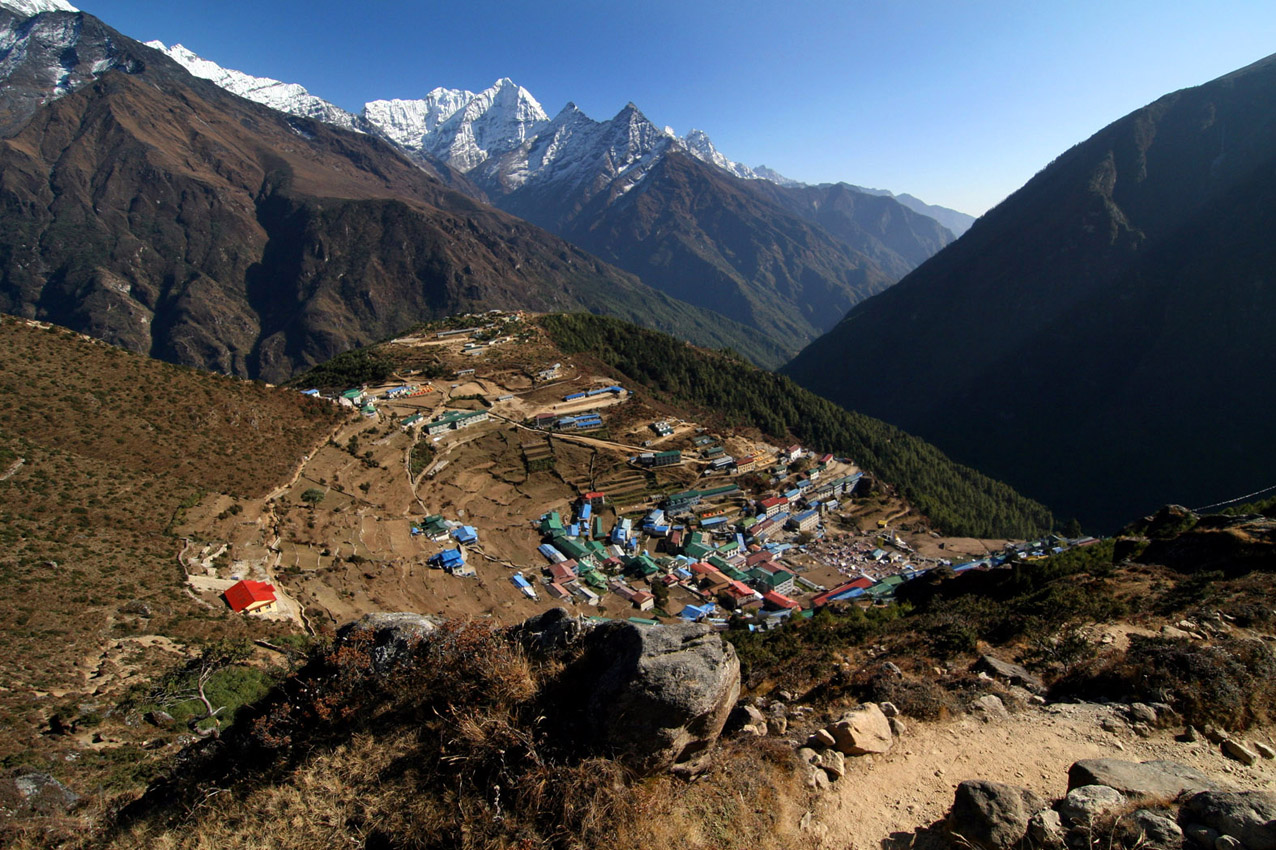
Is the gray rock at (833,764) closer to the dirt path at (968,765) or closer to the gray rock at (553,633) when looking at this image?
the dirt path at (968,765)

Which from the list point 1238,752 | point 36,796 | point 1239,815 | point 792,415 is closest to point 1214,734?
point 1238,752

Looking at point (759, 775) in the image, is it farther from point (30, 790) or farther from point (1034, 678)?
point (30, 790)

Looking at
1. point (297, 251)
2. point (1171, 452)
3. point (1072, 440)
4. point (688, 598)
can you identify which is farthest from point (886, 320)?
point (297, 251)

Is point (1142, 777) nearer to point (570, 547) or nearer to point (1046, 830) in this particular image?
point (1046, 830)

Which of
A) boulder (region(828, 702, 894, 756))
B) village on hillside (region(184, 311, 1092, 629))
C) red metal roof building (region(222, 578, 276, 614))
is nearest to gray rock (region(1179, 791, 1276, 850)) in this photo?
boulder (region(828, 702, 894, 756))

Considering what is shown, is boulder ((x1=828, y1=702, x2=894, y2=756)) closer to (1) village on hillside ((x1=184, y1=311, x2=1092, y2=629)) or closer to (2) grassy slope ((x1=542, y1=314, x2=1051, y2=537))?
(1) village on hillside ((x1=184, y1=311, x2=1092, y2=629))

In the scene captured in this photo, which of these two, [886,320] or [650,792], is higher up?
[886,320]

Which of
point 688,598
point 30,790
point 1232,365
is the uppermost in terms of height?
point 1232,365
